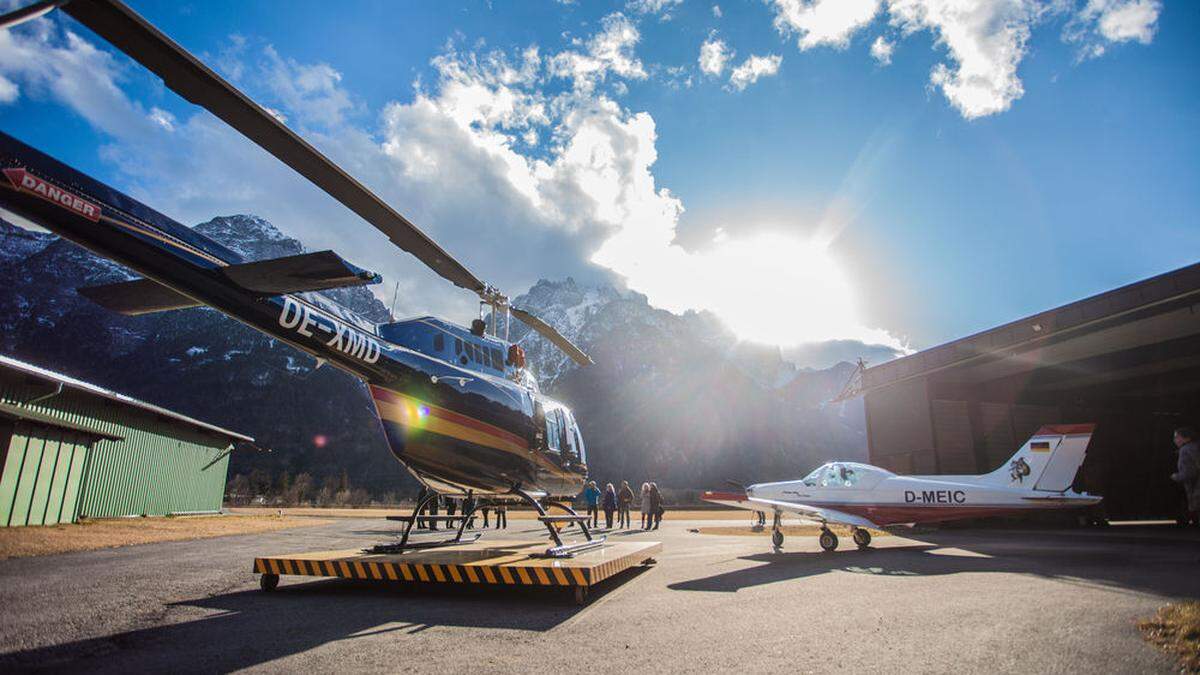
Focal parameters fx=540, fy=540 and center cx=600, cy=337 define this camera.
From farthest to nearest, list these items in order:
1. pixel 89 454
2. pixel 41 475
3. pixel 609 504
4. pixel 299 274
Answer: pixel 609 504 → pixel 89 454 → pixel 41 475 → pixel 299 274

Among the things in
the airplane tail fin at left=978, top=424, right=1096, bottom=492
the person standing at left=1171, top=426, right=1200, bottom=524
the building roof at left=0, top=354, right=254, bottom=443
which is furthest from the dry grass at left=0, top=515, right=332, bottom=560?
the airplane tail fin at left=978, top=424, right=1096, bottom=492

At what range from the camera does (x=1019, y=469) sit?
13664 millimetres

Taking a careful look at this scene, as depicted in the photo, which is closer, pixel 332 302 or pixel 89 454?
pixel 332 302

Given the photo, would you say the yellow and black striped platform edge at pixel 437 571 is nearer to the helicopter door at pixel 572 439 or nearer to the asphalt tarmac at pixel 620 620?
the asphalt tarmac at pixel 620 620

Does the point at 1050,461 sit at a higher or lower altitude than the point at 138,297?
lower

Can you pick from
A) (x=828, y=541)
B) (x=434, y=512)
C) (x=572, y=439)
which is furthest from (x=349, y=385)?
(x=828, y=541)

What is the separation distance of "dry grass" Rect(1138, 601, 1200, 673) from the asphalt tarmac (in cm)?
12

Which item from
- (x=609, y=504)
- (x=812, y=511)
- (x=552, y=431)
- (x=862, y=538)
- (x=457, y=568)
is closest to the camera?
(x=457, y=568)

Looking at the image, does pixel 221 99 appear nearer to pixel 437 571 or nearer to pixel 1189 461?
pixel 437 571

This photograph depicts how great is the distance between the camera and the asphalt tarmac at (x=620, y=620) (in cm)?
396

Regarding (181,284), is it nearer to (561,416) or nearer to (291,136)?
(291,136)

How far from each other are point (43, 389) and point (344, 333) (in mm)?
18438

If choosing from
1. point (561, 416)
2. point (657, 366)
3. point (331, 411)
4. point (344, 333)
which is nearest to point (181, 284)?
point (344, 333)

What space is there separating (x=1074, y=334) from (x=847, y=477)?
1003cm
